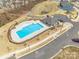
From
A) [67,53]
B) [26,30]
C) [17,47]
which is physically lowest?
[67,53]

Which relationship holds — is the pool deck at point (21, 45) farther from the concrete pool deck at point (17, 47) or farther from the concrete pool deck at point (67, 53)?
the concrete pool deck at point (67, 53)

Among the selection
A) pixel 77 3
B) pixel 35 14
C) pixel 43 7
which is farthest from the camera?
pixel 77 3

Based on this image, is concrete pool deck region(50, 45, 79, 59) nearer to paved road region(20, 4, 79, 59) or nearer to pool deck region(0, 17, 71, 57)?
paved road region(20, 4, 79, 59)

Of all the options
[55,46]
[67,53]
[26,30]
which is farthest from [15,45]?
[67,53]

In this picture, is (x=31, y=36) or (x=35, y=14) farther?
(x=35, y=14)

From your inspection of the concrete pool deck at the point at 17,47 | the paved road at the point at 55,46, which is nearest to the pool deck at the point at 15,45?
the concrete pool deck at the point at 17,47

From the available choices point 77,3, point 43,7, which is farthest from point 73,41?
point 77,3

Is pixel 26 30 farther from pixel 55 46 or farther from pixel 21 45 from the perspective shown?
pixel 55 46

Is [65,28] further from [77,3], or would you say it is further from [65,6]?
[77,3]
